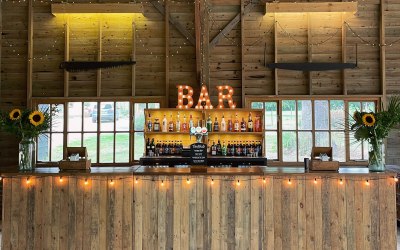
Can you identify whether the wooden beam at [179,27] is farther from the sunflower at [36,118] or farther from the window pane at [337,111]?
the sunflower at [36,118]

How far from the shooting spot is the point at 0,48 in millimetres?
7531

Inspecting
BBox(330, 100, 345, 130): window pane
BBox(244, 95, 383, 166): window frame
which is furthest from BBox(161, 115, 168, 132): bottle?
BBox(330, 100, 345, 130): window pane

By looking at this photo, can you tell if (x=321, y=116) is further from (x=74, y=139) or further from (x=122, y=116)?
(x=74, y=139)

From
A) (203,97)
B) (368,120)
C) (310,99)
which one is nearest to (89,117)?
(203,97)

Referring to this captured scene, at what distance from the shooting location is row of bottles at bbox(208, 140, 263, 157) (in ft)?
23.3

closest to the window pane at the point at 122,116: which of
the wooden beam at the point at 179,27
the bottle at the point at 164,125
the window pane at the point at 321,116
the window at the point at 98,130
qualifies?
the window at the point at 98,130

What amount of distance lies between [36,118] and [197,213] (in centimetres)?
Result: 227

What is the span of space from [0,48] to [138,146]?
3554 mm

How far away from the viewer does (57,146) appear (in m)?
7.55

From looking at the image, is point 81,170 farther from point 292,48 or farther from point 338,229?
point 292,48

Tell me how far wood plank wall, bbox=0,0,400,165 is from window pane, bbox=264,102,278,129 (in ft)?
0.85

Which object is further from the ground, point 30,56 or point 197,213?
point 30,56

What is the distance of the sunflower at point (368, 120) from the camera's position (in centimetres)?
426

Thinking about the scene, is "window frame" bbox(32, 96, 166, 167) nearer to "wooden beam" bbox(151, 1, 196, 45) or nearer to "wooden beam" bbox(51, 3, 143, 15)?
"wooden beam" bbox(151, 1, 196, 45)
